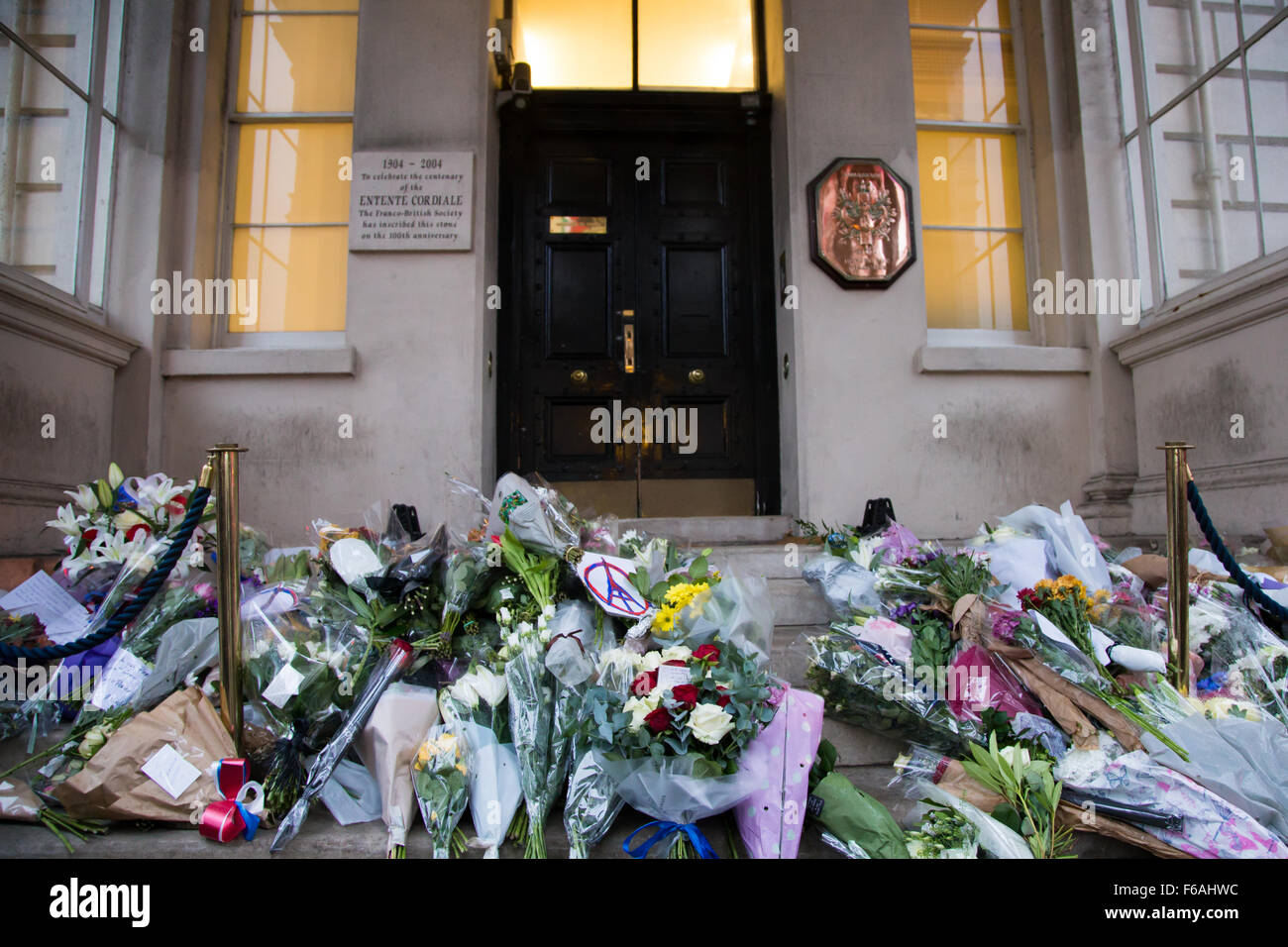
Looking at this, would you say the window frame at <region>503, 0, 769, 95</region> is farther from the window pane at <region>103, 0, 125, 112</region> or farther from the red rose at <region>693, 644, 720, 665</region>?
the red rose at <region>693, 644, 720, 665</region>

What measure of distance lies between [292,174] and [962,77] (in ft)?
16.6

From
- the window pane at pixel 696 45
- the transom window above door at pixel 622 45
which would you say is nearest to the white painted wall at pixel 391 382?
the transom window above door at pixel 622 45

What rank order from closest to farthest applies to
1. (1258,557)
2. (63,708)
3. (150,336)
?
(63,708), (1258,557), (150,336)

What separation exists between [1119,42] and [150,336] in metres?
6.92

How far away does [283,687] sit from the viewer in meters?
2.03

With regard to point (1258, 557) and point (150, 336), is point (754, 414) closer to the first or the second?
point (1258, 557)

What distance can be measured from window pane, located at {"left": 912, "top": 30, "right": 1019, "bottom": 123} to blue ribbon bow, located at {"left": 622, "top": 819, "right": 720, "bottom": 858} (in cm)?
540

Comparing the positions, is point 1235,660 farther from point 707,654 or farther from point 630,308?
point 630,308

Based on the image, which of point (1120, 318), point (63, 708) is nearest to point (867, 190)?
point (1120, 318)

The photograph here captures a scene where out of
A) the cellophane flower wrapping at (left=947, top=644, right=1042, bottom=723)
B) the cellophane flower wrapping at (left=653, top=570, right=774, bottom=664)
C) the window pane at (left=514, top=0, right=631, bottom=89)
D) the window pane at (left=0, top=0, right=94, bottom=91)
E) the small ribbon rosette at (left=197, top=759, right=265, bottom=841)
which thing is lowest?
the small ribbon rosette at (left=197, top=759, right=265, bottom=841)

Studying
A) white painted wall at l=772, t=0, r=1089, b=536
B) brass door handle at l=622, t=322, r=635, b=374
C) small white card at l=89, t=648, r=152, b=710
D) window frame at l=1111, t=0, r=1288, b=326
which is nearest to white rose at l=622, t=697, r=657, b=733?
small white card at l=89, t=648, r=152, b=710

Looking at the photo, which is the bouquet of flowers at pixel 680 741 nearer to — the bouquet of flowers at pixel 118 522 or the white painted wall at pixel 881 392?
the bouquet of flowers at pixel 118 522

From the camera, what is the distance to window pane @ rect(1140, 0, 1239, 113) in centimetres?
428
